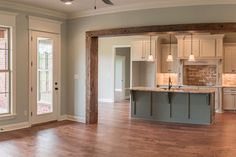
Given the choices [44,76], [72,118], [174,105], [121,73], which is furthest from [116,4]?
[121,73]

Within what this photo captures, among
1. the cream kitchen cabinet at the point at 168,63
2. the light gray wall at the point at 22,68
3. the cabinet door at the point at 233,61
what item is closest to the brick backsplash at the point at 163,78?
the cream kitchen cabinet at the point at 168,63

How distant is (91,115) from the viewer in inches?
299

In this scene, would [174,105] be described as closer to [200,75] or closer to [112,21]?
[112,21]

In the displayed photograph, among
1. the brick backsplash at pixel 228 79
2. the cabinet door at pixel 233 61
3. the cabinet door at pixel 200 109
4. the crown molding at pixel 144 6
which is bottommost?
the cabinet door at pixel 200 109

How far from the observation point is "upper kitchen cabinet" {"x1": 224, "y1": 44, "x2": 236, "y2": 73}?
33.3 feet

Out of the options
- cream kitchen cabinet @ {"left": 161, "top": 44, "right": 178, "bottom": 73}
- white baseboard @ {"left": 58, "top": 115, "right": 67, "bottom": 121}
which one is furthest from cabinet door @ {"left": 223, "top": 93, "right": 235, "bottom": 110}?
white baseboard @ {"left": 58, "top": 115, "right": 67, "bottom": 121}

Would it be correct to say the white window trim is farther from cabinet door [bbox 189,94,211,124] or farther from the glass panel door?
cabinet door [bbox 189,94,211,124]

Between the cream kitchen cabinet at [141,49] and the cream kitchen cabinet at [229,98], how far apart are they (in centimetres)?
295

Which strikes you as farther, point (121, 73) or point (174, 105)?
point (121, 73)

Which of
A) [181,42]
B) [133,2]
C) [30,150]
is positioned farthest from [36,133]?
[181,42]

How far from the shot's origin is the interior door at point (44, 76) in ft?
23.5

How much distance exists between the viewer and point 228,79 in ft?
34.7

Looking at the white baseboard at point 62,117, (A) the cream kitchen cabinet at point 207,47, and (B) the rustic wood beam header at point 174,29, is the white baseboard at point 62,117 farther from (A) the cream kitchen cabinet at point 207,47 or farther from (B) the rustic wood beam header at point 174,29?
(A) the cream kitchen cabinet at point 207,47

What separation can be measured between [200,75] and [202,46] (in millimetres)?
1292
